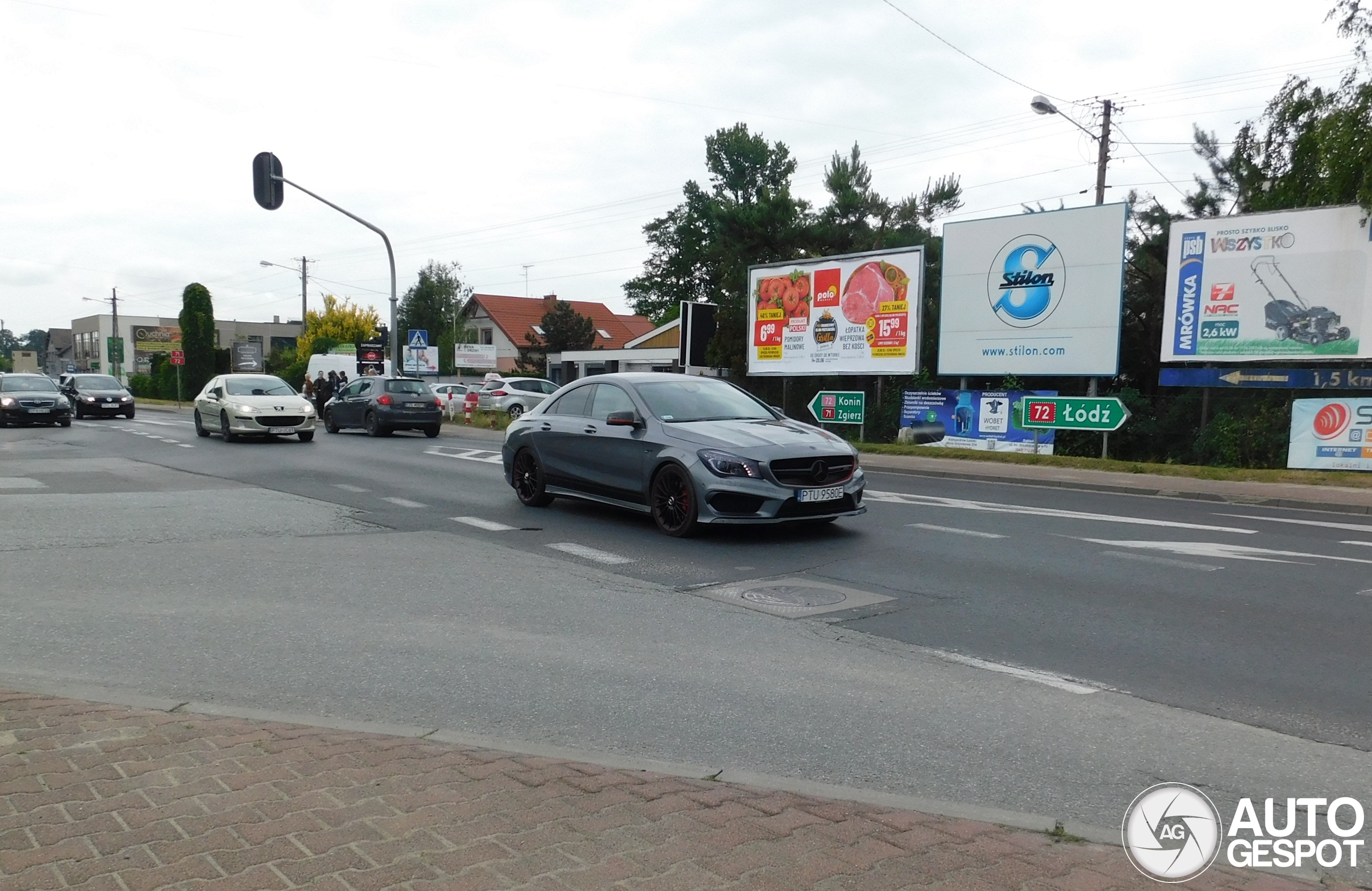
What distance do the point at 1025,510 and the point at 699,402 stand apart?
4400 millimetres

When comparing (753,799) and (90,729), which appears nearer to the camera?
(753,799)

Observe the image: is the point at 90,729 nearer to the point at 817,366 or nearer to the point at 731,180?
the point at 817,366

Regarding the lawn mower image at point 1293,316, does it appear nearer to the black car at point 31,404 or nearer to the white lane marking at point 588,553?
the white lane marking at point 588,553

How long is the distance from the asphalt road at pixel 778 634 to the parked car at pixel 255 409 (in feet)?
37.3

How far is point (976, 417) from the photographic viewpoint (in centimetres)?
2447

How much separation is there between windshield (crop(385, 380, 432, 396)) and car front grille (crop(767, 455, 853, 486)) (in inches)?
724

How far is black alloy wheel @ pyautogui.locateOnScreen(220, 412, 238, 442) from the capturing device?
2380 centimetres

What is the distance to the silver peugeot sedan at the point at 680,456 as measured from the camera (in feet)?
32.3

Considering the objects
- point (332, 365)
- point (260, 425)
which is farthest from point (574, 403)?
point (332, 365)

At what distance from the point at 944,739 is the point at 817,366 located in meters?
23.8

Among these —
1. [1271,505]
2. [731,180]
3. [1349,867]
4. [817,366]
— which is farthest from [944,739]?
[731,180]

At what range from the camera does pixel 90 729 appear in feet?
14.0

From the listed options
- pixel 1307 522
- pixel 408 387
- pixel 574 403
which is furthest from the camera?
pixel 408 387

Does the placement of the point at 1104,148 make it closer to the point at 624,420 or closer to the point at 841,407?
the point at 841,407
